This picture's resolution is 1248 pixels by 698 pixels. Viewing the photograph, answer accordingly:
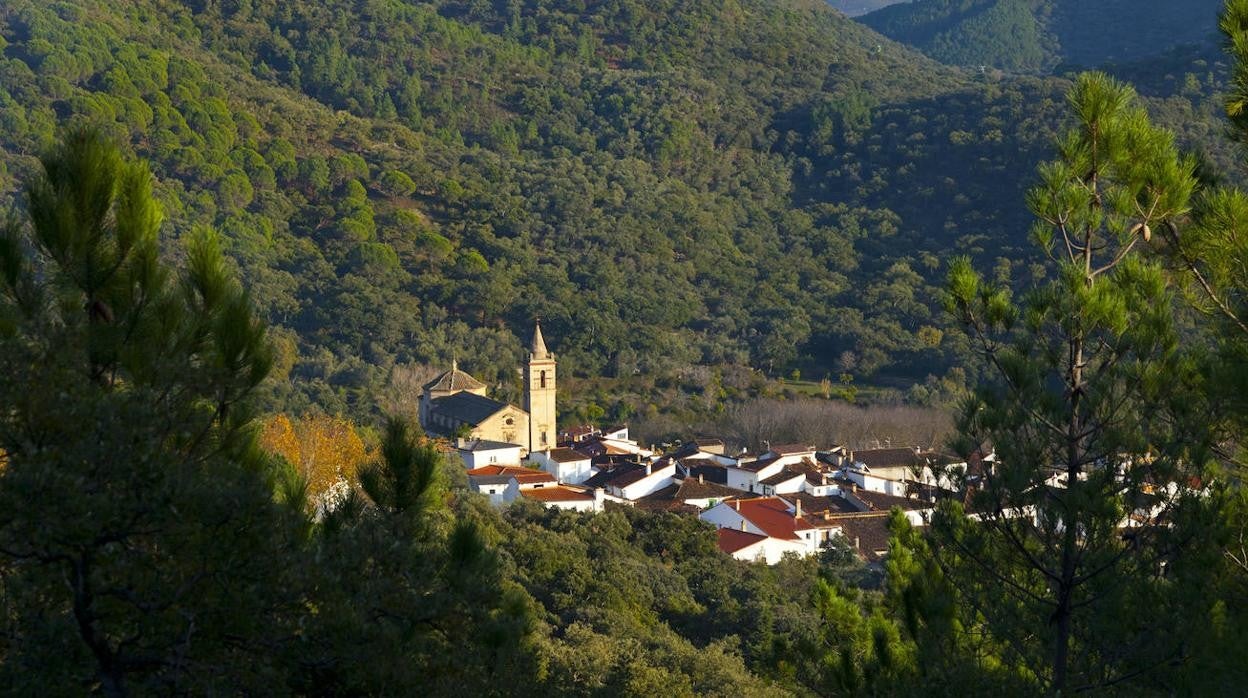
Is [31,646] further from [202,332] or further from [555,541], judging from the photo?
[555,541]

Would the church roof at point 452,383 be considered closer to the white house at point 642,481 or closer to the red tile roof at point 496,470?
the red tile roof at point 496,470

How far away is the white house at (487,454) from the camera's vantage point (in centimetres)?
3638

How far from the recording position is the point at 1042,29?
113 metres

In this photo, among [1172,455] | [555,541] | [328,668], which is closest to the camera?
[328,668]

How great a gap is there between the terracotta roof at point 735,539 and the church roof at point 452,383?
14521 millimetres

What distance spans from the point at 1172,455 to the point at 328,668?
4345 mm

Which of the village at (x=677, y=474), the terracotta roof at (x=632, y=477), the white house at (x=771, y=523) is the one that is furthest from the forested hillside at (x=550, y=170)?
the white house at (x=771, y=523)

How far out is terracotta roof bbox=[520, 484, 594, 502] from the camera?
3127 centimetres

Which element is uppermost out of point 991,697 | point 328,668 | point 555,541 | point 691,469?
point 328,668

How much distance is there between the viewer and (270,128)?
6106 cm

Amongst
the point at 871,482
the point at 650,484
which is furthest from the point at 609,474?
the point at 871,482

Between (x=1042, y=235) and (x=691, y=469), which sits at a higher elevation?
(x=1042, y=235)

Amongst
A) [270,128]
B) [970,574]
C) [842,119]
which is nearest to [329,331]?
[270,128]

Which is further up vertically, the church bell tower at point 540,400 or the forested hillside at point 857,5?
the forested hillside at point 857,5
